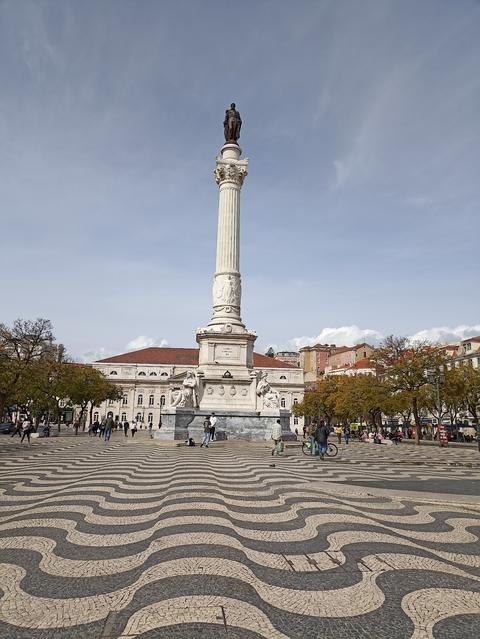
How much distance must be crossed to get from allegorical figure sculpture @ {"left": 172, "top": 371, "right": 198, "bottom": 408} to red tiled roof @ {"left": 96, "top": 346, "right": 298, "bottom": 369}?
5658 cm

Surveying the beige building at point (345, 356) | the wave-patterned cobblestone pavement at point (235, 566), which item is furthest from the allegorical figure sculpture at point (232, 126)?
the beige building at point (345, 356)

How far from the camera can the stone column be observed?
31141 millimetres

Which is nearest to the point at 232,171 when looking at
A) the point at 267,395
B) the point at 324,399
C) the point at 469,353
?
the point at 267,395

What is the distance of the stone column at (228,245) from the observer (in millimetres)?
31141

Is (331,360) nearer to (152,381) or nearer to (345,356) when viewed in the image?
(345,356)

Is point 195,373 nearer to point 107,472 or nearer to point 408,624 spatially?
point 107,472

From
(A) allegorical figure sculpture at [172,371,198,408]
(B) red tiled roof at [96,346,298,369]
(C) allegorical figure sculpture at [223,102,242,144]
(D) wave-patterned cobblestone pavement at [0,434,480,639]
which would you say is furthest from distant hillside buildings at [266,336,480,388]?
(D) wave-patterned cobblestone pavement at [0,434,480,639]

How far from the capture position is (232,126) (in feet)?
119

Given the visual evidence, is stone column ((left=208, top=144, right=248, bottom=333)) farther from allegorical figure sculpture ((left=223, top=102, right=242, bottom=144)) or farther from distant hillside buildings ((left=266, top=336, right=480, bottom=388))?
distant hillside buildings ((left=266, top=336, right=480, bottom=388))

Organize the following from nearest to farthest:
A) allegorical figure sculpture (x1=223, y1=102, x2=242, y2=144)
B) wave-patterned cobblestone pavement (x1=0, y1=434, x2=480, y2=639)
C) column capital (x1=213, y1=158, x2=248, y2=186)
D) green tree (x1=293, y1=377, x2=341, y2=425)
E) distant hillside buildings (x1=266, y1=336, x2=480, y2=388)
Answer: wave-patterned cobblestone pavement (x1=0, y1=434, x2=480, y2=639), column capital (x1=213, y1=158, x2=248, y2=186), allegorical figure sculpture (x1=223, y1=102, x2=242, y2=144), green tree (x1=293, y1=377, x2=341, y2=425), distant hillside buildings (x1=266, y1=336, x2=480, y2=388)

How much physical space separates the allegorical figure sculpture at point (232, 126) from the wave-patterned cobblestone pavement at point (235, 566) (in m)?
33.8

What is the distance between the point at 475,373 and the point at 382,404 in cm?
889

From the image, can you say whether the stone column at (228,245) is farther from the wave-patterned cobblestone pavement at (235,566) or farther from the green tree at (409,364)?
the wave-patterned cobblestone pavement at (235,566)

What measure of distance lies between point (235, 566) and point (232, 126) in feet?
122
